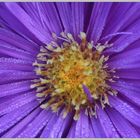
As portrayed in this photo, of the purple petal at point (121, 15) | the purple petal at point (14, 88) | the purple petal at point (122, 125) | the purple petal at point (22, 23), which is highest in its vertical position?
the purple petal at point (22, 23)

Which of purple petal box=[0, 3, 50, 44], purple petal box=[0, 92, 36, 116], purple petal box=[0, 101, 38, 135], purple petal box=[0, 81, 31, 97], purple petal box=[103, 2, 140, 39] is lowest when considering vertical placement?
purple petal box=[0, 101, 38, 135]

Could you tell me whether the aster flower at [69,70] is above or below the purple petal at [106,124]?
above

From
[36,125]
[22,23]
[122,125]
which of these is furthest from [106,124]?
[22,23]

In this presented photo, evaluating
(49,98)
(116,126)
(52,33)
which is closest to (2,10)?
(52,33)

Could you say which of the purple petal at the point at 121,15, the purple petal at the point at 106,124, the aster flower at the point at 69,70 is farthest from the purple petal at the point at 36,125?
the purple petal at the point at 121,15

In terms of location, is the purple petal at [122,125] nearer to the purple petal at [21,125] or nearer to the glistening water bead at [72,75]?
the glistening water bead at [72,75]

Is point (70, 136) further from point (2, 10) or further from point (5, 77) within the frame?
point (2, 10)

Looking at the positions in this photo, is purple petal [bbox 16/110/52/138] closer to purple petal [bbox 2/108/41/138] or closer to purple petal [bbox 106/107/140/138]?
purple petal [bbox 2/108/41/138]

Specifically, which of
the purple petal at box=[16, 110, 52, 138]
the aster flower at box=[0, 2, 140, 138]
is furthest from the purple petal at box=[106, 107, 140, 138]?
the purple petal at box=[16, 110, 52, 138]
